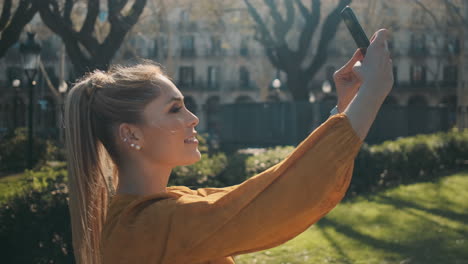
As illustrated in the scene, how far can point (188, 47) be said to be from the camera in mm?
54000

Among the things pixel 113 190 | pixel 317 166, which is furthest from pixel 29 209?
pixel 317 166

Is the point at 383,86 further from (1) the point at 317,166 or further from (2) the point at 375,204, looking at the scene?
(2) the point at 375,204

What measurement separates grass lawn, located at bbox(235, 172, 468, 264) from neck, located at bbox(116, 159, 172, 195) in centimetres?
501

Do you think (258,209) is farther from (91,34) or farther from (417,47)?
(417,47)

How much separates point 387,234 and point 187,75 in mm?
46930

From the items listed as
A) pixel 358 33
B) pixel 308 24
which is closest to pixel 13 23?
pixel 308 24

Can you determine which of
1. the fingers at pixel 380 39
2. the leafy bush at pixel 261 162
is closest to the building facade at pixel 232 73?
the leafy bush at pixel 261 162

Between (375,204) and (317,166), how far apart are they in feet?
28.8

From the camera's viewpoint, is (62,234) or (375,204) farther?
(375,204)

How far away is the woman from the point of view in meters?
1.37

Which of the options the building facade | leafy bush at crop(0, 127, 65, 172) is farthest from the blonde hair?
the building facade

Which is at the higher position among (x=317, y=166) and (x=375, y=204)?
(x=317, y=166)

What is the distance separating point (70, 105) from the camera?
1.84 m

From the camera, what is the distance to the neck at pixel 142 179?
180cm
